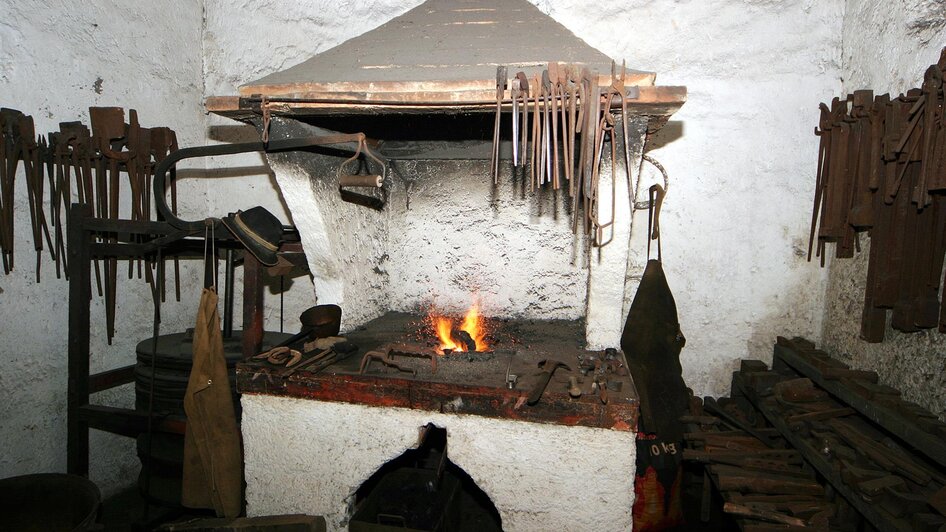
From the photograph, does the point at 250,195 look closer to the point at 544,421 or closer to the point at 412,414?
the point at 412,414

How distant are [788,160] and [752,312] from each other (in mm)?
1024

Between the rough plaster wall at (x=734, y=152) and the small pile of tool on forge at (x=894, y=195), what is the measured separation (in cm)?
33

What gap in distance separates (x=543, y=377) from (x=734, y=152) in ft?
7.36

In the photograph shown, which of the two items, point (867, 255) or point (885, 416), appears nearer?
point (885, 416)

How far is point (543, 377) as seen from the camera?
227cm

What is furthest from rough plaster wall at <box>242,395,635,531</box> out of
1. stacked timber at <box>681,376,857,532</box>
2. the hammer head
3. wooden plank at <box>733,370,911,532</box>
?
wooden plank at <box>733,370,911,532</box>

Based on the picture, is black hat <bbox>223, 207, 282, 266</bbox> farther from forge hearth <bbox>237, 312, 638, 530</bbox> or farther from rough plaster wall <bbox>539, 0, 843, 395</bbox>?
rough plaster wall <bbox>539, 0, 843, 395</bbox>

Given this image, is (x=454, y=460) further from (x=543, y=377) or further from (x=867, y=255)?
(x=867, y=255)

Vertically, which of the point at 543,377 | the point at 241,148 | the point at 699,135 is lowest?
the point at 543,377

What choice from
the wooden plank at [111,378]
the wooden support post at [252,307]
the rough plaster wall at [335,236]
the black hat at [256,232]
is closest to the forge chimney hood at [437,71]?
the rough plaster wall at [335,236]

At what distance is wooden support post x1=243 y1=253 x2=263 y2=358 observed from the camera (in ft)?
8.83

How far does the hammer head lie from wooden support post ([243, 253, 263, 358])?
56.8 inches

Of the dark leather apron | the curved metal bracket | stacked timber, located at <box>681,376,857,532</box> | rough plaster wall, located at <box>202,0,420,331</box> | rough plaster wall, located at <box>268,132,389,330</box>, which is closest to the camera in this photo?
stacked timber, located at <box>681,376,857,532</box>

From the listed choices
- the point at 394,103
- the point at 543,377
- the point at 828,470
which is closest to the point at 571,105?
the point at 394,103
